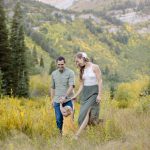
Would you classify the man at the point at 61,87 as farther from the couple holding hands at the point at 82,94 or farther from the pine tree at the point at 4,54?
the pine tree at the point at 4,54

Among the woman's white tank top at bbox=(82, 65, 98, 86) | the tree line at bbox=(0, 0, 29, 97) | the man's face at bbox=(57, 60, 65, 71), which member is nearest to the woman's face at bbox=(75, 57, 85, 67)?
the woman's white tank top at bbox=(82, 65, 98, 86)

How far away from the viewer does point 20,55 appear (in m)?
40.0

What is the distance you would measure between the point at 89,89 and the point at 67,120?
0.79 metres

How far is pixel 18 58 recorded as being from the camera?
40.0 m

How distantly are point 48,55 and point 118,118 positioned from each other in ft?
476

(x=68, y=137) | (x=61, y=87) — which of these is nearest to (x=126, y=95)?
(x=61, y=87)

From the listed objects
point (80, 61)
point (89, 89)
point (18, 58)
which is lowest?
point (18, 58)

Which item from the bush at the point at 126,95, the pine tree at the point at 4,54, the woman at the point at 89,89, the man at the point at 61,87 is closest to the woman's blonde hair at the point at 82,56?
the woman at the point at 89,89

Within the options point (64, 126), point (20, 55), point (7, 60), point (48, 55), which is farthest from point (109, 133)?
point (48, 55)

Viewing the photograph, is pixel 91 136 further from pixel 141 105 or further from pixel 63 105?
pixel 141 105

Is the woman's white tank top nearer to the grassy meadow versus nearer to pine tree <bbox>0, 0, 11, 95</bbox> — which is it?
the grassy meadow

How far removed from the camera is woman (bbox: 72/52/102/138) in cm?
893

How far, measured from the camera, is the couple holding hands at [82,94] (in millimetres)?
8945

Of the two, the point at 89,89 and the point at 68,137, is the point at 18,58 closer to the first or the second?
the point at 89,89
